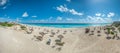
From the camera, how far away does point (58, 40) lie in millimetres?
4363

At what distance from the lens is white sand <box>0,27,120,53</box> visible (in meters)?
3.96

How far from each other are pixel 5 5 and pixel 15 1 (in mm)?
191

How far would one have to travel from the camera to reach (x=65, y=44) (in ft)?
13.7

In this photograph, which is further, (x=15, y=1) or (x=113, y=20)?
(x=15, y=1)

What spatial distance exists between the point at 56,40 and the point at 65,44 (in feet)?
0.83

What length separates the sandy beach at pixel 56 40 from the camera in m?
3.98

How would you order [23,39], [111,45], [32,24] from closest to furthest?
[111,45], [23,39], [32,24]

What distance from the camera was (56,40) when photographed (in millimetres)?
4379

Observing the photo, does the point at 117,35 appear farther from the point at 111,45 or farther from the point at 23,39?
the point at 23,39

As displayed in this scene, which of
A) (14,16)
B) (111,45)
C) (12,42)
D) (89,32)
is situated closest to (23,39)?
(12,42)

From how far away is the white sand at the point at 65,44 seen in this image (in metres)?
3.96

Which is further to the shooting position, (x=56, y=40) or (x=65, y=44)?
(x=56, y=40)

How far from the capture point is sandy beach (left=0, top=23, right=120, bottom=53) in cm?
398

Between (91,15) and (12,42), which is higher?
(91,15)
